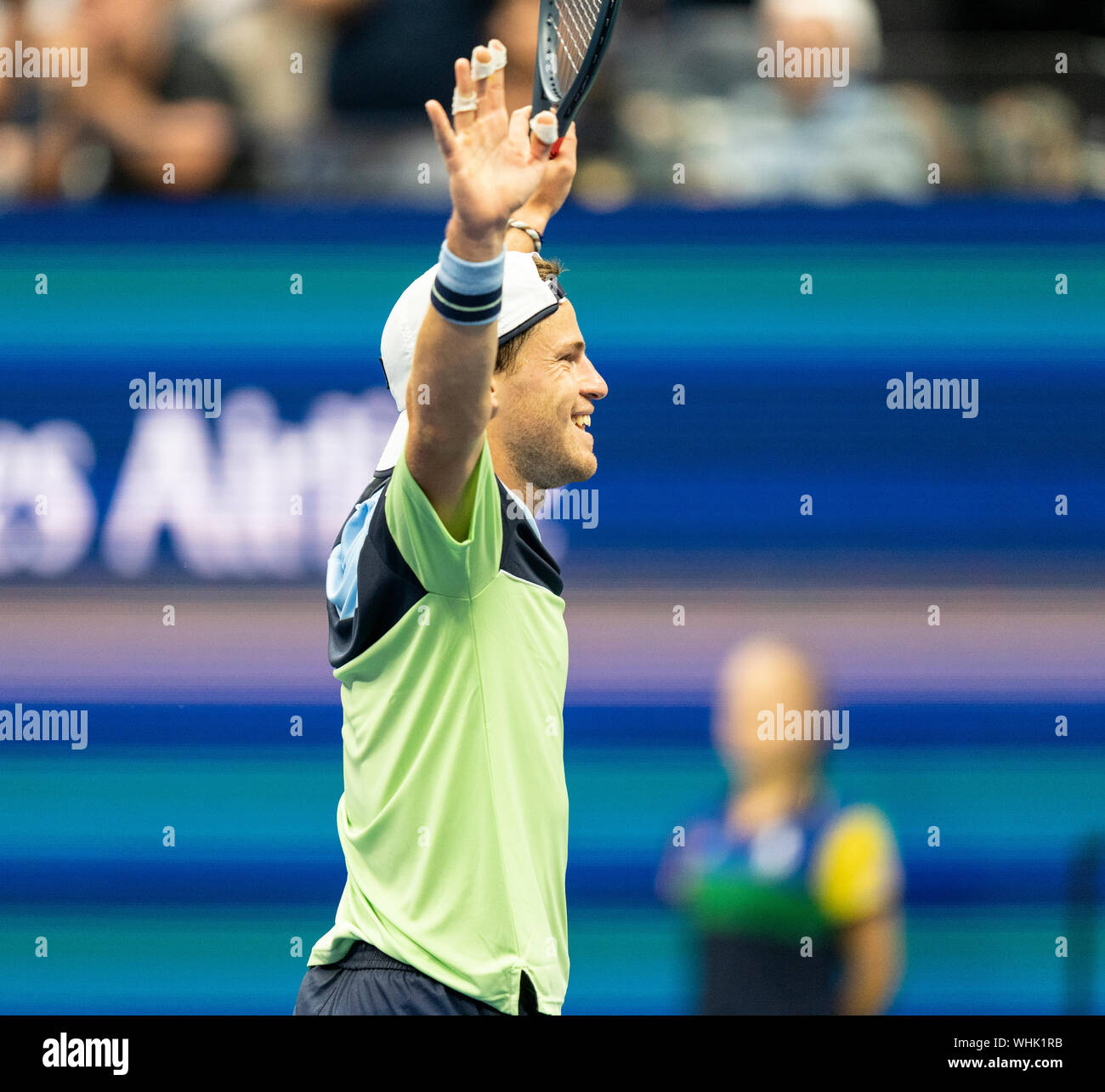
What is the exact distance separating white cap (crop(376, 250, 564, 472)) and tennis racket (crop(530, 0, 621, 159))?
23 centimetres

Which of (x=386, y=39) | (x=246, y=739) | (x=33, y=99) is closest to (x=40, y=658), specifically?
(x=246, y=739)

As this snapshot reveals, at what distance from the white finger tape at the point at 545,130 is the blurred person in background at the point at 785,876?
7.17 ft

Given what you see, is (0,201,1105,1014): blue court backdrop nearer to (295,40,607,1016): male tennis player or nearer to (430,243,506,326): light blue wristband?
(295,40,607,1016): male tennis player

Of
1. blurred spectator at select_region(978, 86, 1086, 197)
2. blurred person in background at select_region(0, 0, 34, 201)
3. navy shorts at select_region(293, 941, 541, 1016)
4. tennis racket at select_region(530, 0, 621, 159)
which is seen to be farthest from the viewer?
blurred person in background at select_region(0, 0, 34, 201)

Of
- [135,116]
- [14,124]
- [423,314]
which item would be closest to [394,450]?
[423,314]

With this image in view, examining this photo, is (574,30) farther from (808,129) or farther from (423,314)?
(808,129)

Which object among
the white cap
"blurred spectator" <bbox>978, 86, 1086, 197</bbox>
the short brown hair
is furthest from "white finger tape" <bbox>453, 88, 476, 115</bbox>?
"blurred spectator" <bbox>978, 86, 1086, 197</bbox>

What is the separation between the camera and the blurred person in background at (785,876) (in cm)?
400

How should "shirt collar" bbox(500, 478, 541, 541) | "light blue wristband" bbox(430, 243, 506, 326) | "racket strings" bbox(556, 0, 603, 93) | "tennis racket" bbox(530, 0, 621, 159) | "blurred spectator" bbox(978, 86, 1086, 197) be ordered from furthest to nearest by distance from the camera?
"blurred spectator" bbox(978, 86, 1086, 197)
"racket strings" bbox(556, 0, 603, 93)
"tennis racket" bbox(530, 0, 621, 159)
"shirt collar" bbox(500, 478, 541, 541)
"light blue wristband" bbox(430, 243, 506, 326)

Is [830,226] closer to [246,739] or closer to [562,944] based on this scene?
[246,739]

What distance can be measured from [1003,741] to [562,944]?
2056 mm

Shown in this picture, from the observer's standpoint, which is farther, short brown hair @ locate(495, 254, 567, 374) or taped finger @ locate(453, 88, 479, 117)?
short brown hair @ locate(495, 254, 567, 374)

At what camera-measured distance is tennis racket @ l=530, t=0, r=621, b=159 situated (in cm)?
285

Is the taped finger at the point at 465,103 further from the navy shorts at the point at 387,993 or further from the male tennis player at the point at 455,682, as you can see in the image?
the navy shorts at the point at 387,993
